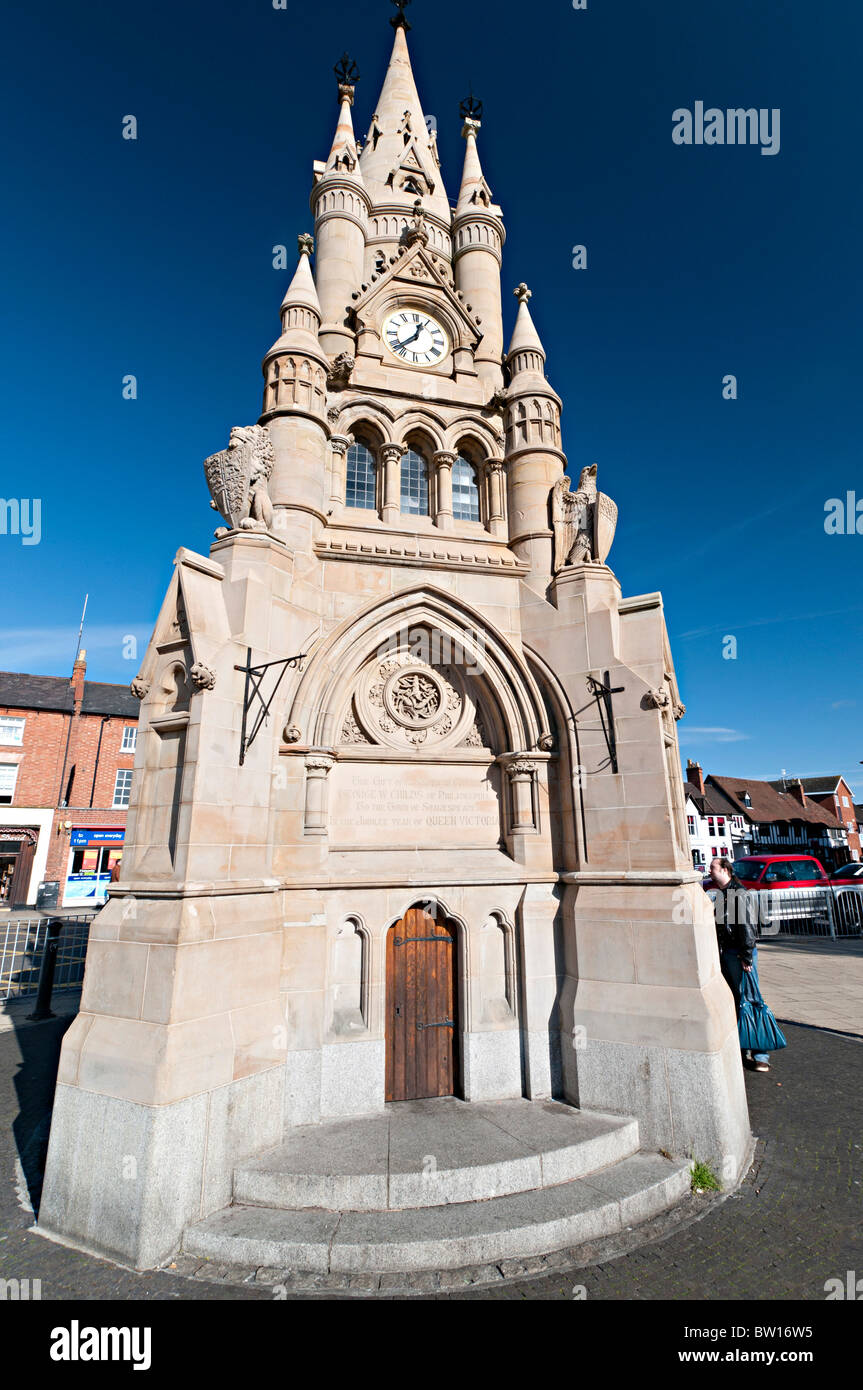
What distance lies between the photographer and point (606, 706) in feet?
26.5

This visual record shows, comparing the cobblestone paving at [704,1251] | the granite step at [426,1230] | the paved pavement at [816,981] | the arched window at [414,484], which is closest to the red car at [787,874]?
the paved pavement at [816,981]

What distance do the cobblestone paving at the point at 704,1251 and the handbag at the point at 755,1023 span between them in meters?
1.30

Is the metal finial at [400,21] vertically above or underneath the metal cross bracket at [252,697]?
above

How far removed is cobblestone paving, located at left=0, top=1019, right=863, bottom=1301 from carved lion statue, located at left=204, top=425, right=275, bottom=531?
736 cm

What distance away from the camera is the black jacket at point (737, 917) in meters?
8.67

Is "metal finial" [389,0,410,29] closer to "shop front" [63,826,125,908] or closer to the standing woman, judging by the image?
the standing woman

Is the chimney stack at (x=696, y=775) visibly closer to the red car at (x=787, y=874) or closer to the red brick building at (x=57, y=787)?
the red car at (x=787, y=874)

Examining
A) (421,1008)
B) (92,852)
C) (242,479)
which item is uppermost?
(242,479)

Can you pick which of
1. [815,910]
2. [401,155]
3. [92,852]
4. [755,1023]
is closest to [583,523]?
[755,1023]

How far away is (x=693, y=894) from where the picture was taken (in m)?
7.43

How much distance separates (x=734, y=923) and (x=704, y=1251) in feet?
14.3

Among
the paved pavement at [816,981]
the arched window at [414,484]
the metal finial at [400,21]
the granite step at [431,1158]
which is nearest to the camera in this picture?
the granite step at [431,1158]

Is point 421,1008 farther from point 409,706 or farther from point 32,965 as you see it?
point 32,965

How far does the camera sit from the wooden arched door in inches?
303
